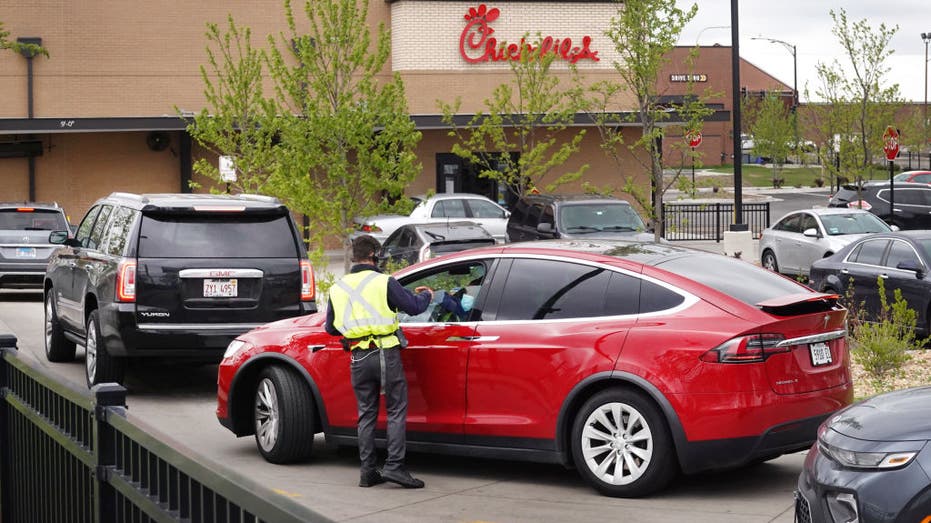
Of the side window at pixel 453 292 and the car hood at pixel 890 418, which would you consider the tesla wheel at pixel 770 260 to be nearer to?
the side window at pixel 453 292

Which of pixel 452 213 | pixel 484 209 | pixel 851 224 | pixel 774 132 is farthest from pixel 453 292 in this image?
pixel 774 132

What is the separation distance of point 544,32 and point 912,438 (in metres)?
32.7

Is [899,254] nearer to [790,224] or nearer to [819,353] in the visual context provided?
[790,224]

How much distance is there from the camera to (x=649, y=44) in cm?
2309

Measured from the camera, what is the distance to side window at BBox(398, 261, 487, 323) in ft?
28.3

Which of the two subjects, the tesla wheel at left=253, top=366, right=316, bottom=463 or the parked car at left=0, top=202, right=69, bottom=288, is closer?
the tesla wheel at left=253, top=366, right=316, bottom=463

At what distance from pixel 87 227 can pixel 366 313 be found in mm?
6607

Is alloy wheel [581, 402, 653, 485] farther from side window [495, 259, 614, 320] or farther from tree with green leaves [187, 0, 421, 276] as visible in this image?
tree with green leaves [187, 0, 421, 276]

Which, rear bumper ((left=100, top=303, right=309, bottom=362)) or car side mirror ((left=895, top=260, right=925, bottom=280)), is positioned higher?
car side mirror ((left=895, top=260, right=925, bottom=280))

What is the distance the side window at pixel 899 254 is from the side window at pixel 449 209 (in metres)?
14.6

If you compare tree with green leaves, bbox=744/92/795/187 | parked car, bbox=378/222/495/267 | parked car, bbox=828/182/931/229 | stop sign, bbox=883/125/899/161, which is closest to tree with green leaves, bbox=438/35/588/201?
parked car, bbox=378/222/495/267

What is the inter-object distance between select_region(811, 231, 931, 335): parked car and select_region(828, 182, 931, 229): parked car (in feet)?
54.0

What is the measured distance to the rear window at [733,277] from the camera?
26.2 feet

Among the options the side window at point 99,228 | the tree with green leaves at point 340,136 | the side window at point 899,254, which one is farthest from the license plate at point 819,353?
the tree with green leaves at point 340,136
